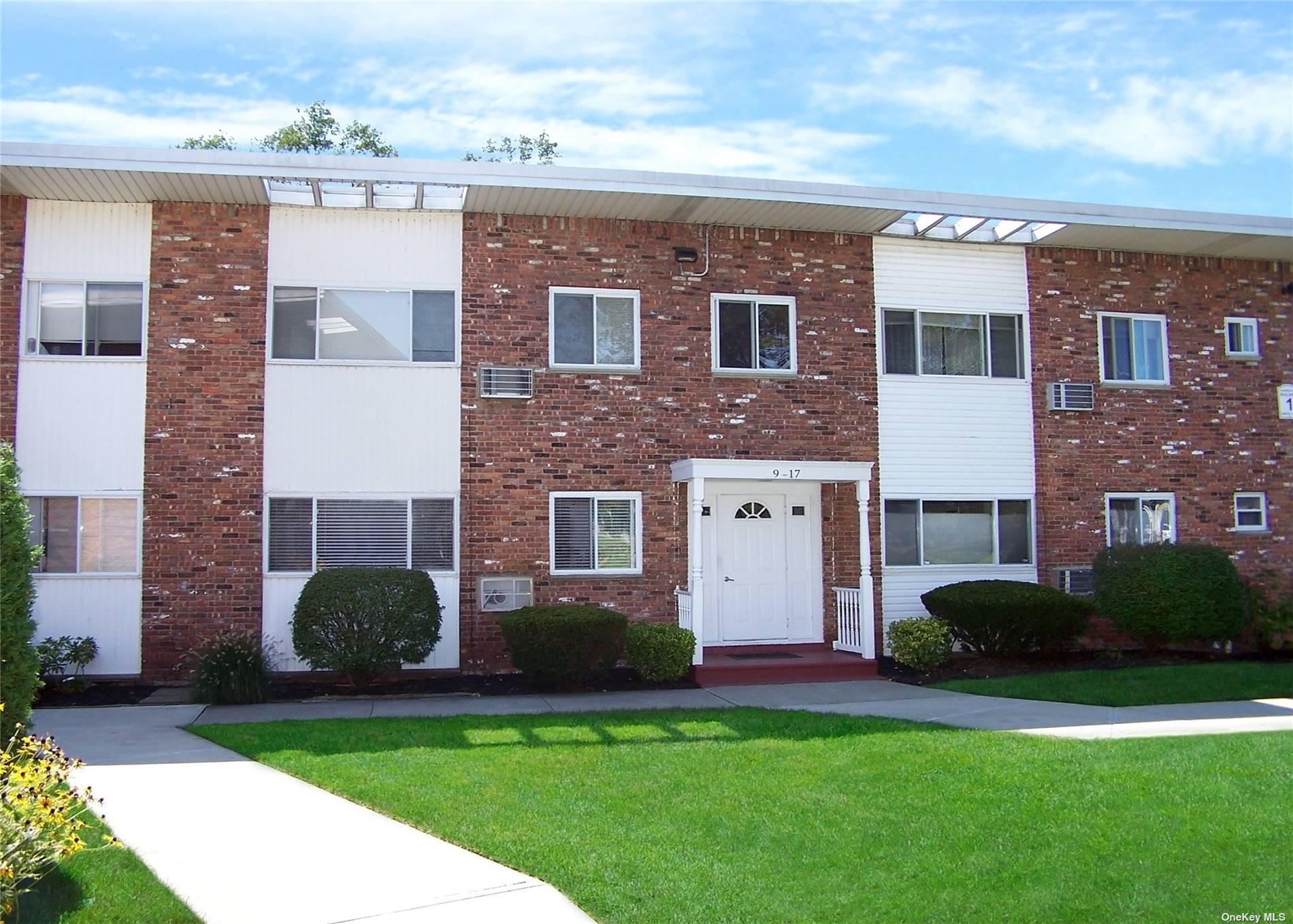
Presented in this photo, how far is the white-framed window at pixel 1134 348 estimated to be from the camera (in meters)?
16.0

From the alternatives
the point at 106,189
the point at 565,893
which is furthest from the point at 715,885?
the point at 106,189

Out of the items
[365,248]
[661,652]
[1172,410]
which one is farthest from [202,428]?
[1172,410]

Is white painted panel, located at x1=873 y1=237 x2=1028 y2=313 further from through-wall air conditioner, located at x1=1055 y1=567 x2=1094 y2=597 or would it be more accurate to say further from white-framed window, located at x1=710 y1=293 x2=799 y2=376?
through-wall air conditioner, located at x1=1055 y1=567 x2=1094 y2=597

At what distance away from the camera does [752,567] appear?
47.9ft

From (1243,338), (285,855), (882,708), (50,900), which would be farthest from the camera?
(1243,338)

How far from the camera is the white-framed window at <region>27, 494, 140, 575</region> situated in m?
12.9

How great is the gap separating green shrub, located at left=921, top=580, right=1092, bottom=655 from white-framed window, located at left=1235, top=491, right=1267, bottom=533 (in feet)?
12.8

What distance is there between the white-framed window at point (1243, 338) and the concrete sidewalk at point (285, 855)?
47.9 feet

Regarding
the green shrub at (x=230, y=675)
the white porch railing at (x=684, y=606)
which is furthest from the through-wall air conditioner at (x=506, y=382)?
the green shrub at (x=230, y=675)

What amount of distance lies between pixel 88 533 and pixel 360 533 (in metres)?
3.06

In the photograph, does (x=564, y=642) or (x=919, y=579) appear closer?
(x=564, y=642)

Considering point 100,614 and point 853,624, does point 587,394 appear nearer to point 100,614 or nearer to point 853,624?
point 853,624

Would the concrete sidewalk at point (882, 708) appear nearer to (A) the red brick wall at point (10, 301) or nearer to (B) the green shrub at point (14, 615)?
(B) the green shrub at point (14, 615)

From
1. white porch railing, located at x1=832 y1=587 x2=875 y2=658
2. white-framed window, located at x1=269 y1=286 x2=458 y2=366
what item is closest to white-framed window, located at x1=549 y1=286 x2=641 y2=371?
white-framed window, located at x1=269 y1=286 x2=458 y2=366
